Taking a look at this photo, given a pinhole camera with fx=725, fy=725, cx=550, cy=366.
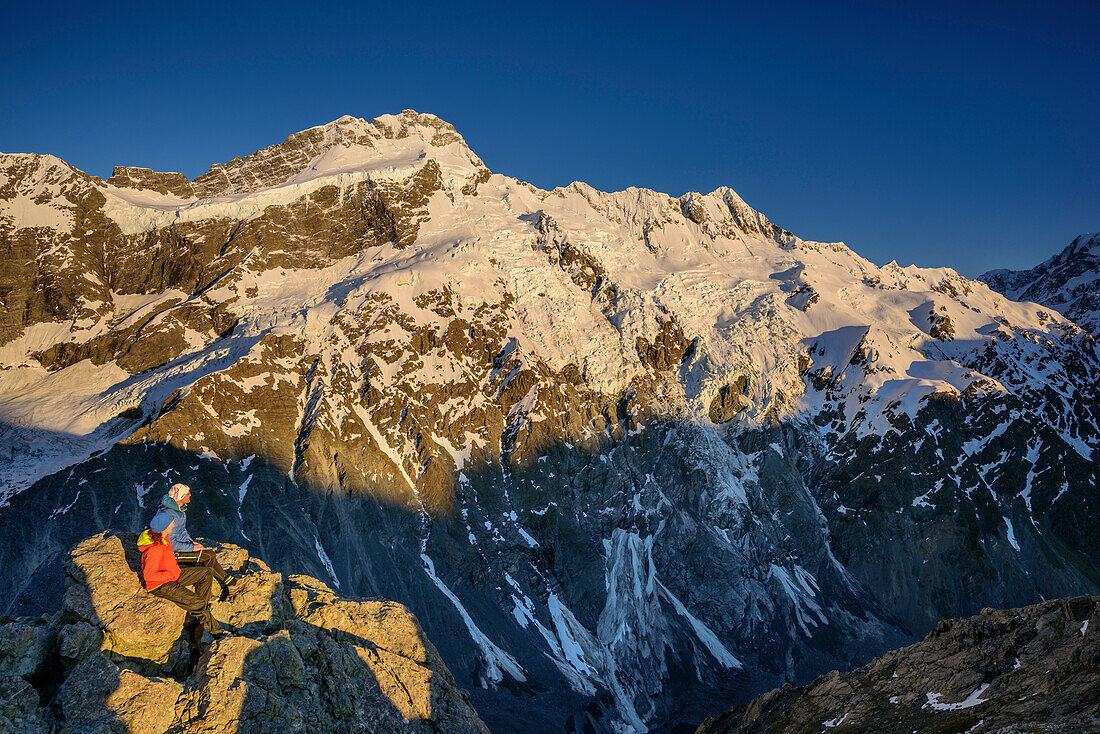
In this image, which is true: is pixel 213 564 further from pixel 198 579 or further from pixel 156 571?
pixel 156 571

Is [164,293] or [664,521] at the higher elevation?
[164,293]

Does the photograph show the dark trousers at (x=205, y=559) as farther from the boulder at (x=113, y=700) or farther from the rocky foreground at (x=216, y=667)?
the boulder at (x=113, y=700)

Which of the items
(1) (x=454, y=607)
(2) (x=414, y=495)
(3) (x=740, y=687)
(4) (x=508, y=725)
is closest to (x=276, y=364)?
(2) (x=414, y=495)

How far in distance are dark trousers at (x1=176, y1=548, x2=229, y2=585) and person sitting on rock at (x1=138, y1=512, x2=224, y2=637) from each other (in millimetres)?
625

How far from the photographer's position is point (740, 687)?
153 m

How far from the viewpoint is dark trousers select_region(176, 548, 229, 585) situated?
76.8 feet

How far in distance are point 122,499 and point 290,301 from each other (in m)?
73.0

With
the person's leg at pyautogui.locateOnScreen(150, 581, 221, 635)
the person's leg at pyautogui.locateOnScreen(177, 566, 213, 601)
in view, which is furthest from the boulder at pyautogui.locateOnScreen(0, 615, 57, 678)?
the person's leg at pyautogui.locateOnScreen(177, 566, 213, 601)

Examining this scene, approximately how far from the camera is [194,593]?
2266 centimetres

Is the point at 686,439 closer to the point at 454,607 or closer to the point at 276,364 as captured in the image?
the point at 454,607

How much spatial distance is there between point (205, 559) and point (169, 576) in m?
1.44

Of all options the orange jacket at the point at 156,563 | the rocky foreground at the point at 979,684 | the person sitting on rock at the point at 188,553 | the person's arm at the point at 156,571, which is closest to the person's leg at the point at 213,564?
the person sitting on rock at the point at 188,553

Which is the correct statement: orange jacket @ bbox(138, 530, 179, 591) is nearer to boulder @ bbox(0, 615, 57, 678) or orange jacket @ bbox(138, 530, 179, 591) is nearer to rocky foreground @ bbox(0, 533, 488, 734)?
rocky foreground @ bbox(0, 533, 488, 734)

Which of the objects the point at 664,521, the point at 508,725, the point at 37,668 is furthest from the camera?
the point at 664,521
